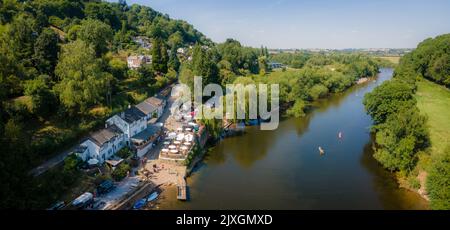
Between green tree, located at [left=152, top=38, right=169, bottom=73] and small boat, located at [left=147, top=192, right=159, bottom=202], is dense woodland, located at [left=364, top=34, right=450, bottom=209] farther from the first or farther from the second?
green tree, located at [left=152, top=38, right=169, bottom=73]

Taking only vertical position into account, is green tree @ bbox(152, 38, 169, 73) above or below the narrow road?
above

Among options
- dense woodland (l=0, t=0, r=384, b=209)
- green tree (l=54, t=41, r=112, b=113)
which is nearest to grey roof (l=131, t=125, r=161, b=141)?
dense woodland (l=0, t=0, r=384, b=209)

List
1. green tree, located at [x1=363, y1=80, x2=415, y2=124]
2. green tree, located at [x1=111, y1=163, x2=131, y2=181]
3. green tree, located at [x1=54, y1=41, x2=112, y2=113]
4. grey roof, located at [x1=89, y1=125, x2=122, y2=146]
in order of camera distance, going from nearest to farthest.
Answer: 1. green tree, located at [x1=111, y1=163, x2=131, y2=181]
2. grey roof, located at [x1=89, y1=125, x2=122, y2=146]
3. green tree, located at [x1=54, y1=41, x2=112, y2=113]
4. green tree, located at [x1=363, y1=80, x2=415, y2=124]

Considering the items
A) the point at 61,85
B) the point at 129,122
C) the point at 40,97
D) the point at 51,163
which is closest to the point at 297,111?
the point at 129,122

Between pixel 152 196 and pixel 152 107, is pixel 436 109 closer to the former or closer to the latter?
pixel 152 107

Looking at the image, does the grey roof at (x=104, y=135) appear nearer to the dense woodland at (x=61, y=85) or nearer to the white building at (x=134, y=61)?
the dense woodland at (x=61, y=85)

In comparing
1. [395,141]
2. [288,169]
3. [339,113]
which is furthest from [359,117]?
[288,169]
